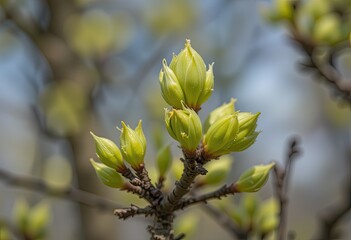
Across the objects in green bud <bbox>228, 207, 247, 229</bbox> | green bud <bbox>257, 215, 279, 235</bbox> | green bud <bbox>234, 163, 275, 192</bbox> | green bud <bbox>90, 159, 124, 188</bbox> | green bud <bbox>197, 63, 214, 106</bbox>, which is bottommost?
green bud <bbox>257, 215, 279, 235</bbox>

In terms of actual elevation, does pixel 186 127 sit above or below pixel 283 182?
above

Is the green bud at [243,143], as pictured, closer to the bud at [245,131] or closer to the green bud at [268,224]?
the bud at [245,131]

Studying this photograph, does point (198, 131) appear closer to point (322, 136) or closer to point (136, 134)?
point (136, 134)

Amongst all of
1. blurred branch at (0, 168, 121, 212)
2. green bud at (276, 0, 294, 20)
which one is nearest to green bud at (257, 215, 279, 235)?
blurred branch at (0, 168, 121, 212)

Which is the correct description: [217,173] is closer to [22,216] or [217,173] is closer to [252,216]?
[252,216]

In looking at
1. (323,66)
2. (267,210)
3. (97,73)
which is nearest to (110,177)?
(267,210)

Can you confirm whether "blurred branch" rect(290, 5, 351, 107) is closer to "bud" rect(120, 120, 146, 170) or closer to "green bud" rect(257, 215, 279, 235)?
"green bud" rect(257, 215, 279, 235)

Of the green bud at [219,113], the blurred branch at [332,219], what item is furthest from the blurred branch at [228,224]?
the green bud at [219,113]

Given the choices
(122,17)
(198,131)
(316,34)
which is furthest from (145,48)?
(198,131)
